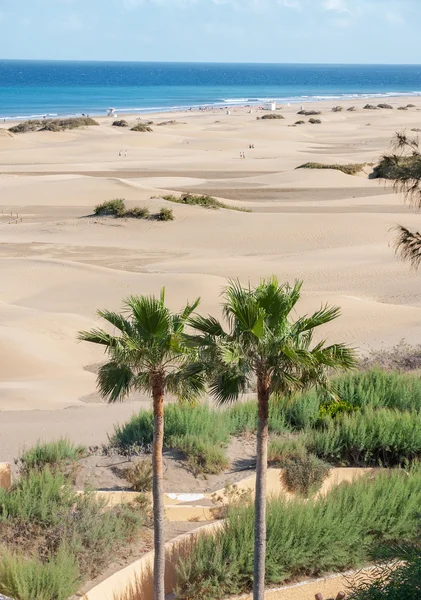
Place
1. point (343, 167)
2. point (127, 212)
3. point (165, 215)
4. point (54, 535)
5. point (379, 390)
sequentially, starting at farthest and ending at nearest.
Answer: point (343, 167)
point (127, 212)
point (165, 215)
point (379, 390)
point (54, 535)

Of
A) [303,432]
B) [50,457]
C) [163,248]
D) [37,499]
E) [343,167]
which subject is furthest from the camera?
[343,167]

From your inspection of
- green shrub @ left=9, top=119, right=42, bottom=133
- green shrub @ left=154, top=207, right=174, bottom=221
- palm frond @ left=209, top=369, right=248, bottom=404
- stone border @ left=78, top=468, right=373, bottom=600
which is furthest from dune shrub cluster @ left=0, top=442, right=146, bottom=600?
green shrub @ left=9, top=119, right=42, bottom=133

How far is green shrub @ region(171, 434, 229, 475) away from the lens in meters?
12.9

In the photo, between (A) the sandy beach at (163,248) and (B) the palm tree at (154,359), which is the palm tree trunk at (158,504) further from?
(A) the sandy beach at (163,248)

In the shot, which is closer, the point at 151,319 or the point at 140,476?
the point at 151,319

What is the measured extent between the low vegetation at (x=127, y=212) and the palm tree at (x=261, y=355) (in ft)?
89.5

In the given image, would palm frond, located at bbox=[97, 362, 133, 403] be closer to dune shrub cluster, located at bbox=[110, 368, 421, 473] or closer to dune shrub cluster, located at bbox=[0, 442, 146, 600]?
dune shrub cluster, located at bbox=[0, 442, 146, 600]

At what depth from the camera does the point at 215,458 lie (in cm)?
1307

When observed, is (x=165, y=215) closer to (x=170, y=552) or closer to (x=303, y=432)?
(x=303, y=432)

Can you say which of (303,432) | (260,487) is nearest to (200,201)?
(303,432)

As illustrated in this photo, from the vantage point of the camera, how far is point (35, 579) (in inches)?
360

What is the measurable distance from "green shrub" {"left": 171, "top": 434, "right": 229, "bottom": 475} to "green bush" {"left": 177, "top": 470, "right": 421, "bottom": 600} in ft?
6.27

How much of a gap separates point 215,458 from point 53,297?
1392 cm

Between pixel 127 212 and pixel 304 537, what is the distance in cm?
2746
